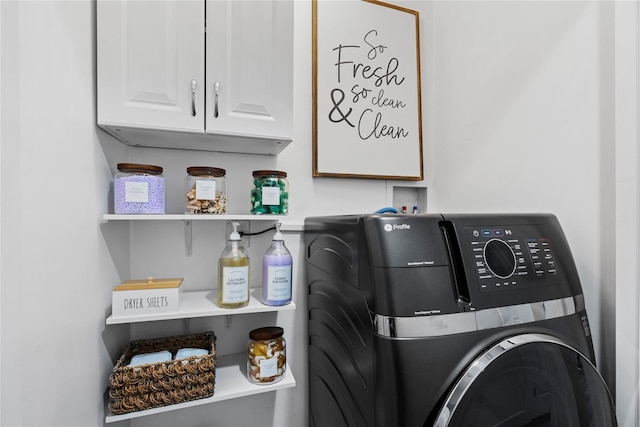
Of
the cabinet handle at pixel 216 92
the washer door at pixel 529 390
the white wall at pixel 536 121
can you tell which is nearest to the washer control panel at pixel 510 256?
the washer door at pixel 529 390

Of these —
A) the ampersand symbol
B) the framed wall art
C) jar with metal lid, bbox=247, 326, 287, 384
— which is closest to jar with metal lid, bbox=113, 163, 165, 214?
jar with metal lid, bbox=247, 326, 287, 384

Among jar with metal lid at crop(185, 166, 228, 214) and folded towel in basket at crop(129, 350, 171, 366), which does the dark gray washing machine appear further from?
folded towel in basket at crop(129, 350, 171, 366)

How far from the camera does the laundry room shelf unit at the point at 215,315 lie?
3.03 feet

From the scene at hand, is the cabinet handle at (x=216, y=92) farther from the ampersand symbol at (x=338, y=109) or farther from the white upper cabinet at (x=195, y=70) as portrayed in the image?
the ampersand symbol at (x=338, y=109)

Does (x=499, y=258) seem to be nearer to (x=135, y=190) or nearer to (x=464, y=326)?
(x=464, y=326)

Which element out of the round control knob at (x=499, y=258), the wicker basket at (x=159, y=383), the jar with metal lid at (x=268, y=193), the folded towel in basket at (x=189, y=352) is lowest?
the wicker basket at (x=159, y=383)

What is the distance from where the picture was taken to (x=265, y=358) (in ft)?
3.52

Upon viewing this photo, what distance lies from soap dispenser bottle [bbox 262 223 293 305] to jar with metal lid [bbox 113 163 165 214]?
16.0 inches

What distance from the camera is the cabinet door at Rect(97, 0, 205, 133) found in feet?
2.91

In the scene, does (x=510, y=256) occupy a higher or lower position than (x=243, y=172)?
lower

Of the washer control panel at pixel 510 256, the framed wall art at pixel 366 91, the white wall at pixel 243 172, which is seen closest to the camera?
the white wall at pixel 243 172

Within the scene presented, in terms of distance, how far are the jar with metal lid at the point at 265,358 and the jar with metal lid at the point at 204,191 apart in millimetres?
477

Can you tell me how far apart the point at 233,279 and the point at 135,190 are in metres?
0.41

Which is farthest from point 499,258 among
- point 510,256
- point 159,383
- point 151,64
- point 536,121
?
point 151,64
